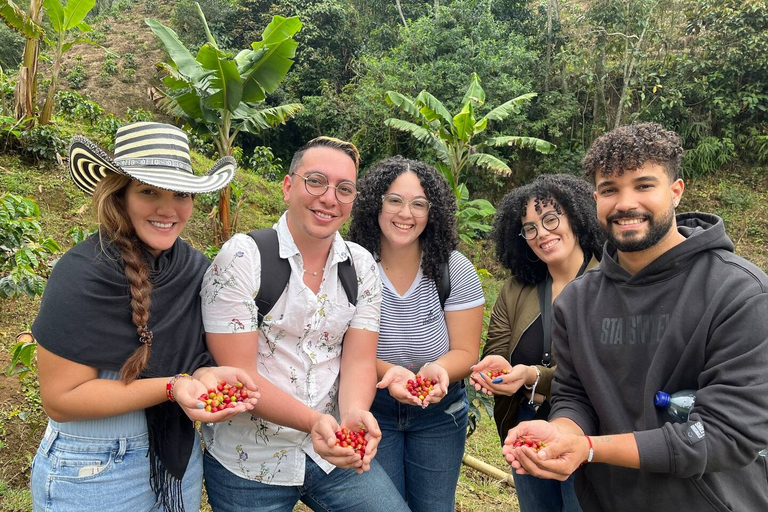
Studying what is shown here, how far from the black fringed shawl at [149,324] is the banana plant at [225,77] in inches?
192

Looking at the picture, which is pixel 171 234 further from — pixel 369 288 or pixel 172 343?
pixel 369 288

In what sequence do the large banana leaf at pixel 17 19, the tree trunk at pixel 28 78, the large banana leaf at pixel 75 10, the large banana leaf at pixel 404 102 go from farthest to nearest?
the large banana leaf at pixel 404 102
the large banana leaf at pixel 75 10
the tree trunk at pixel 28 78
the large banana leaf at pixel 17 19

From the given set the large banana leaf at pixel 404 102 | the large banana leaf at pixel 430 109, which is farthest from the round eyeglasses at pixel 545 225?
the large banana leaf at pixel 404 102

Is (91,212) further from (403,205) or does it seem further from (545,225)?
(545,225)

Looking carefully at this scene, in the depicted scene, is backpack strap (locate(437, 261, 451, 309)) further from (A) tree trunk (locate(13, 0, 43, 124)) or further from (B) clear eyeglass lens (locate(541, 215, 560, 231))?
(A) tree trunk (locate(13, 0, 43, 124))

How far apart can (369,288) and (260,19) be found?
19.0 m

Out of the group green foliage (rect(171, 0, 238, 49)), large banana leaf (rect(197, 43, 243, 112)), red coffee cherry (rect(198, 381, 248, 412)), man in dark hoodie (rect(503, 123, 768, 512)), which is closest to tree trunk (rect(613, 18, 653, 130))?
large banana leaf (rect(197, 43, 243, 112))

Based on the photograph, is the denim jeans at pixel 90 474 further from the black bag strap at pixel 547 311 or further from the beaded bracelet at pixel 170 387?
the black bag strap at pixel 547 311

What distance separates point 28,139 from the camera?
764 centimetres

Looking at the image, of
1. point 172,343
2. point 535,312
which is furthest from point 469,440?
point 172,343

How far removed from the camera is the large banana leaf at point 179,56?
683 centimetres

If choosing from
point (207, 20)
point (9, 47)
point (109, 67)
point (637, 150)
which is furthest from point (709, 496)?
point (9, 47)

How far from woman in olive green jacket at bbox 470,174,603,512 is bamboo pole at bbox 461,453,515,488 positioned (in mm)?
1884

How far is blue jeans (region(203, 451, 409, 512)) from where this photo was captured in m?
2.04
